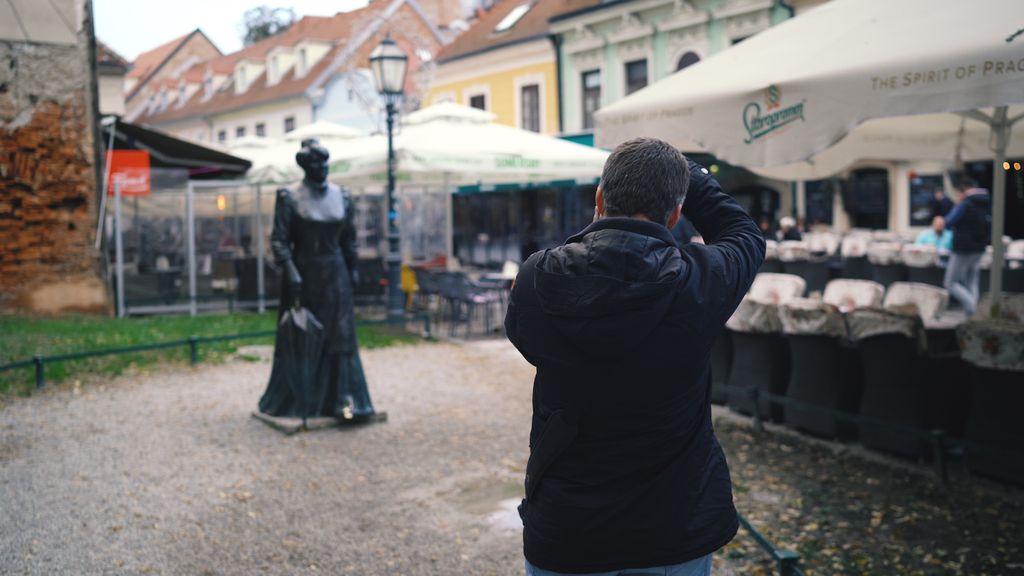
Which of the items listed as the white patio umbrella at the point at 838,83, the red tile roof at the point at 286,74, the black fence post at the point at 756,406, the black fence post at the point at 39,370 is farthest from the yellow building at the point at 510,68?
the white patio umbrella at the point at 838,83

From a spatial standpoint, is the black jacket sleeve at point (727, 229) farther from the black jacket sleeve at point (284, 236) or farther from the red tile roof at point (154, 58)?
the red tile roof at point (154, 58)

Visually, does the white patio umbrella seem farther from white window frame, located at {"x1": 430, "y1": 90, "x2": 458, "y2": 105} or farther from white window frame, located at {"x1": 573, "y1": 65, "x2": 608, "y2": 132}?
white window frame, located at {"x1": 430, "y1": 90, "x2": 458, "y2": 105}

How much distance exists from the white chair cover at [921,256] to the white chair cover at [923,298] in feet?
23.0

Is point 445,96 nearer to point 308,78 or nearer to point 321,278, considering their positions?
point 308,78

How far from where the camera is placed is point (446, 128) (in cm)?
1402

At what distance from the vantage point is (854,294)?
8.12 m

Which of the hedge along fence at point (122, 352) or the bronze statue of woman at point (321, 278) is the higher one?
the bronze statue of woman at point (321, 278)

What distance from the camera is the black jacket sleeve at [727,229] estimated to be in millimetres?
2312

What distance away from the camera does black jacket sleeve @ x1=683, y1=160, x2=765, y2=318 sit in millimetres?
2312

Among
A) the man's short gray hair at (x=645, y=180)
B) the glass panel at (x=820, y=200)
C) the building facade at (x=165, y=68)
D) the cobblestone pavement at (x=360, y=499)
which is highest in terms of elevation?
the building facade at (x=165, y=68)

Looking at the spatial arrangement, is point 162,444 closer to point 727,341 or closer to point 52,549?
point 52,549

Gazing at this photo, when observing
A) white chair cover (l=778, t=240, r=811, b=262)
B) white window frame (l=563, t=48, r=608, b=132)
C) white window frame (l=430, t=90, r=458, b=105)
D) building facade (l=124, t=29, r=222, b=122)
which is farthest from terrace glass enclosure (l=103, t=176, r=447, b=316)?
building facade (l=124, t=29, r=222, b=122)

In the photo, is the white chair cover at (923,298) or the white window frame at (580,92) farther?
the white window frame at (580,92)

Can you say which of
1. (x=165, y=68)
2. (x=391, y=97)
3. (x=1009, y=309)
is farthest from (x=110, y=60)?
(x=165, y=68)
